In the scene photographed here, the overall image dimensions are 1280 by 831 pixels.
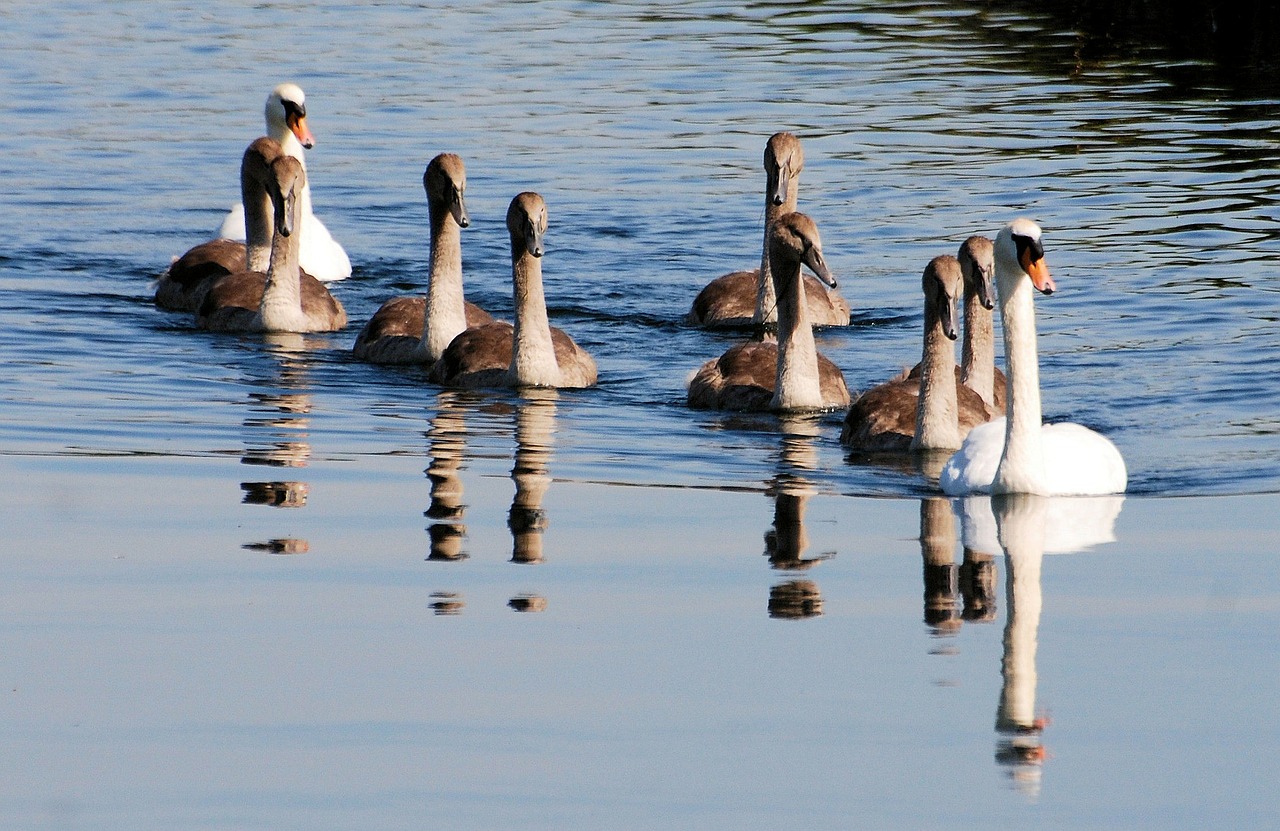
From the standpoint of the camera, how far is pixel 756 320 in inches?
676

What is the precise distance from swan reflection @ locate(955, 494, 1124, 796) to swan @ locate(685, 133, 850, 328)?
6302mm

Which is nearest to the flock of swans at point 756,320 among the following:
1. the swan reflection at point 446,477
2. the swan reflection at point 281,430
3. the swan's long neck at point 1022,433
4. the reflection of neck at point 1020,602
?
the swan's long neck at point 1022,433

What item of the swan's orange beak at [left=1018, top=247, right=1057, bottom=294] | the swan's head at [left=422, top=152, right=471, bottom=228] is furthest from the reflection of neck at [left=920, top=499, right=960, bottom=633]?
the swan's head at [left=422, top=152, right=471, bottom=228]

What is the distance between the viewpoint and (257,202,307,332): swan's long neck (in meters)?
16.8

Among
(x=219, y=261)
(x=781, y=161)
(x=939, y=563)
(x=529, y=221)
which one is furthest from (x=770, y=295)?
(x=939, y=563)

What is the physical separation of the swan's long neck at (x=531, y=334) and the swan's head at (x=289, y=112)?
6.03 metres

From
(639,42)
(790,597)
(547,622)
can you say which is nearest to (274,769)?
(547,622)

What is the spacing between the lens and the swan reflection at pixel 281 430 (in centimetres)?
1046

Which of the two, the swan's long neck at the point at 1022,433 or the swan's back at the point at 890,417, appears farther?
the swan's back at the point at 890,417

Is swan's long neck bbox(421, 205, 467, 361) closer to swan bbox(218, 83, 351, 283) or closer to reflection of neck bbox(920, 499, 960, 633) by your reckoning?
swan bbox(218, 83, 351, 283)

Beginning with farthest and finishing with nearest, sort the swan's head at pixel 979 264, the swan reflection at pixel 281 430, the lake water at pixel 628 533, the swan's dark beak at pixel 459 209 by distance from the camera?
the swan's dark beak at pixel 459 209, the swan's head at pixel 979 264, the swan reflection at pixel 281 430, the lake water at pixel 628 533

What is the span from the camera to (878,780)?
21.4 ft

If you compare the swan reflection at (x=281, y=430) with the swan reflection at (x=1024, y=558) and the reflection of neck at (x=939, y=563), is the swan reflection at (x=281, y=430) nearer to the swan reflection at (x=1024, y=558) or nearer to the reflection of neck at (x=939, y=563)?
the reflection of neck at (x=939, y=563)

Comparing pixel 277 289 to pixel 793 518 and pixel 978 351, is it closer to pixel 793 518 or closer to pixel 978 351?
pixel 978 351
